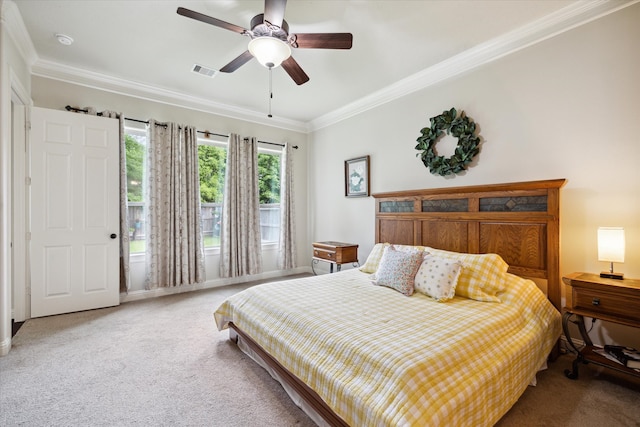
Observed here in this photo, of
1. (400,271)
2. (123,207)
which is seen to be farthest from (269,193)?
(400,271)

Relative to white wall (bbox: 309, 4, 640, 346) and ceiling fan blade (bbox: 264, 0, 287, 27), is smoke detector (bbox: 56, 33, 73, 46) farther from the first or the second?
white wall (bbox: 309, 4, 640, 346)

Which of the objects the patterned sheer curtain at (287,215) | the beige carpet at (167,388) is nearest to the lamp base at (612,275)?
the beige carpet at (167,388)

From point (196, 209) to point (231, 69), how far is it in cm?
230

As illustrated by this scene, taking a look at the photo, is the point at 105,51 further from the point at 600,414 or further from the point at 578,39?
the point at 600,414

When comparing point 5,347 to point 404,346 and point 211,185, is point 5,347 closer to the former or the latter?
point 211,185

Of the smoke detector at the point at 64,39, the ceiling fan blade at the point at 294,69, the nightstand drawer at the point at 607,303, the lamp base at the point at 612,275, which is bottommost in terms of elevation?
the nightstand drawer at the point at 607,303

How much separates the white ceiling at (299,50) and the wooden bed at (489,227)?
1.42m

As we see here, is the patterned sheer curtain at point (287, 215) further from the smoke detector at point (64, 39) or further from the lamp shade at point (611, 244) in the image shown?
the lamp shade at point (611, 244)

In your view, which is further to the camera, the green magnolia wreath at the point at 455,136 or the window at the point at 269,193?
the window at the point at 269,193

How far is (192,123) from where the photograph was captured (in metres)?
4.49

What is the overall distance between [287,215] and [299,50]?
2.89m

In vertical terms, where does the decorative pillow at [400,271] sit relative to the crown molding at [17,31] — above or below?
below

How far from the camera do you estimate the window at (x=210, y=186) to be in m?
4.10

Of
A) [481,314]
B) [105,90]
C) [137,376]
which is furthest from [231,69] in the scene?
[481,314]
